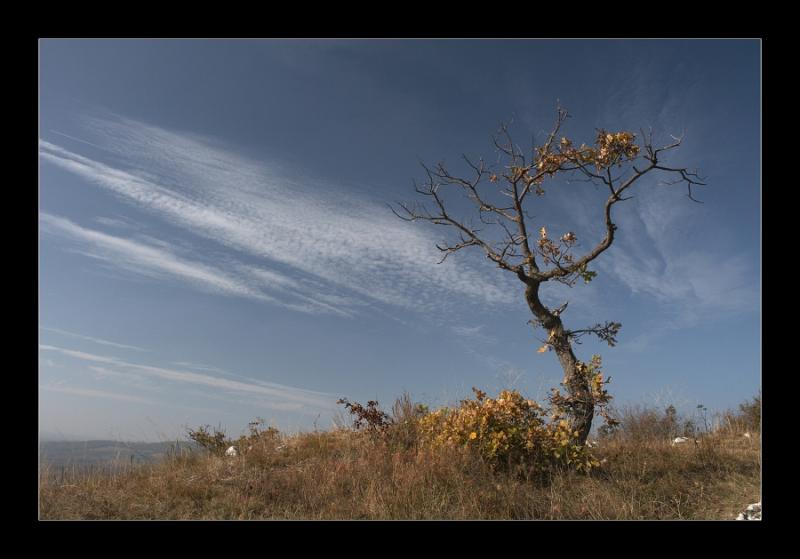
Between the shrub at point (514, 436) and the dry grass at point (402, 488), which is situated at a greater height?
the shrub at point (514, 436)

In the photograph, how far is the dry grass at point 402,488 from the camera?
7.10 meters

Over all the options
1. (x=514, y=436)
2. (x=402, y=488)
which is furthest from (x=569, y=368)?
(x=402, y=488)

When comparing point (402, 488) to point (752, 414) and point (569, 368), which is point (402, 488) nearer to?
point (569, 368)

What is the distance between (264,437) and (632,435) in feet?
24.8

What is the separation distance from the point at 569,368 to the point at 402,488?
3651 mm

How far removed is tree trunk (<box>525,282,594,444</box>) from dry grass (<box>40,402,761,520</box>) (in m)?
0.75

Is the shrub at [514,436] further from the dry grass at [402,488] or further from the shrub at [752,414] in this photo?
the shrub at [752,414]

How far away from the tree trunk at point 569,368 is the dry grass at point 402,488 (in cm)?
75

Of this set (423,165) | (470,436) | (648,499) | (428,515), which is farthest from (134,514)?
(423,165)

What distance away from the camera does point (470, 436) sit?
26.6 feet

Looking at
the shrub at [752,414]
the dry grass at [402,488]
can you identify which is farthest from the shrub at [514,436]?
the shrub at [752,414]

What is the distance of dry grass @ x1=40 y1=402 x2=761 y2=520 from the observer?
7102mm
